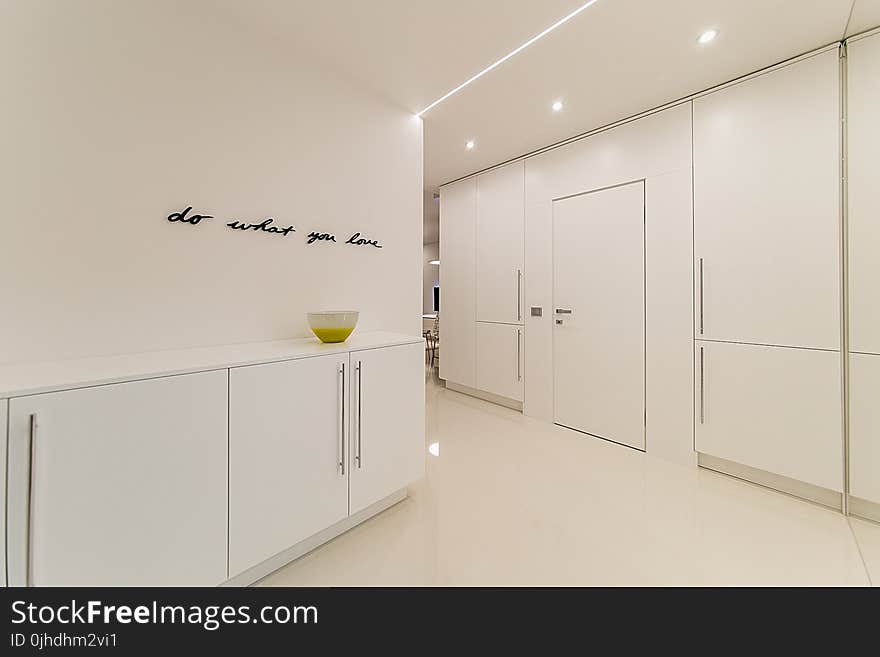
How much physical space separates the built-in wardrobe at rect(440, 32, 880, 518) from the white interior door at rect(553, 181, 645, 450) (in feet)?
0.06

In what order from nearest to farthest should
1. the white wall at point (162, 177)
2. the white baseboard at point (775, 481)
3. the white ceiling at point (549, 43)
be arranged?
the white wall at point (162, 177), the white ceiling at point (549, 43), the white baseboard at point (775, 481)

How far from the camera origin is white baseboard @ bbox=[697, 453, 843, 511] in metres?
2.13

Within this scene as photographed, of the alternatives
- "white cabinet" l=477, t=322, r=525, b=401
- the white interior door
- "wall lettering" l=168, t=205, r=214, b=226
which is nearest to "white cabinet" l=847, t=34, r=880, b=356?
the white interior door

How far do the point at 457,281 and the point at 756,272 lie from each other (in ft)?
9.98

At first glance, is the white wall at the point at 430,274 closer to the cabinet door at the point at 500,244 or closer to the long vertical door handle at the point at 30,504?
the cabinet door at the point at 500,244

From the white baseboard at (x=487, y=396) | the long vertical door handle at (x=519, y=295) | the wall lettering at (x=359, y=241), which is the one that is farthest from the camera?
the white baseboard at (x=487, y=396)

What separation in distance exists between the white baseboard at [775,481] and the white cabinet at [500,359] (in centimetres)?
173

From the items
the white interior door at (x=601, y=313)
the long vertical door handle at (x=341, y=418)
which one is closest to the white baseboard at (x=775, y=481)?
the white interior door at (x=601, y=313)

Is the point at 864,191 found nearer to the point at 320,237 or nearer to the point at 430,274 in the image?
the point at 320,237

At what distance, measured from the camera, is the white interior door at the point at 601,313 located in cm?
298

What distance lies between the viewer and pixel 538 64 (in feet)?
7.56

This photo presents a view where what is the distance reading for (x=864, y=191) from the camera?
1.63m
